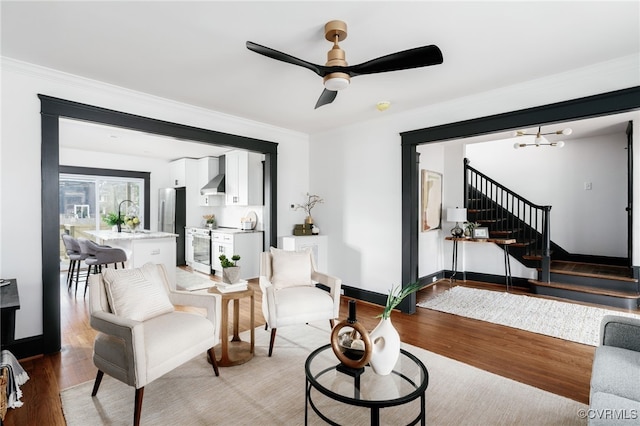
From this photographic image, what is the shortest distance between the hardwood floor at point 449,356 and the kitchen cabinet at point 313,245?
43.0 inches

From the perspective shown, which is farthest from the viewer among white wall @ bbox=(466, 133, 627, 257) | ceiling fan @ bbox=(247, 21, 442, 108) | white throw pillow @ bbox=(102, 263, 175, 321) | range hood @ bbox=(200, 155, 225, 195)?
range hood @ bbox=(200, 155, 225, 195)

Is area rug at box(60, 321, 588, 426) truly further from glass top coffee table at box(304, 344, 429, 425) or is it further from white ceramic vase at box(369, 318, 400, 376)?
white ceramic vase at box(369, 318, 400, 376)

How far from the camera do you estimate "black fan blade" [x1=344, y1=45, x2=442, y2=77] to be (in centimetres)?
187

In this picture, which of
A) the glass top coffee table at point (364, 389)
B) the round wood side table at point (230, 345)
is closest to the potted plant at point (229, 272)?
the round wood side table at point (230, 345)

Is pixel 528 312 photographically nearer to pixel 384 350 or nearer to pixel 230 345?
pixel 384 350

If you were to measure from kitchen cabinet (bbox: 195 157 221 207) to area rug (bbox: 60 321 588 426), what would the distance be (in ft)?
15.9

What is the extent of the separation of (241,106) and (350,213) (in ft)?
6.88

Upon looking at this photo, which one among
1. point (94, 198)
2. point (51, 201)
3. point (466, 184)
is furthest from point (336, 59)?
point (94, 198)

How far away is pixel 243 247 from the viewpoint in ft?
18.8

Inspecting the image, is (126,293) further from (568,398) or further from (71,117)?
(568,398)

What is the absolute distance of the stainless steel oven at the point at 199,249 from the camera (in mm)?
→ 6348

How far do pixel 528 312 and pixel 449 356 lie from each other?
1869mm

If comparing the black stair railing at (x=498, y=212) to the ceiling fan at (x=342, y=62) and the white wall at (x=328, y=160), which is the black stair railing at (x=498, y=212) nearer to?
the white wall at (x=328, y=160)

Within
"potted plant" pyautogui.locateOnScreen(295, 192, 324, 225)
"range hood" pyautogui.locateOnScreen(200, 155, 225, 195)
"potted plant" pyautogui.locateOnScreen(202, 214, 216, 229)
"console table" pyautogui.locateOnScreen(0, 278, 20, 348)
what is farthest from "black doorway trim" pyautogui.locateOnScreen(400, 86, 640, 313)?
"potted plant" pyautogui.locateOnScreen(202, 214, 216, 229)
